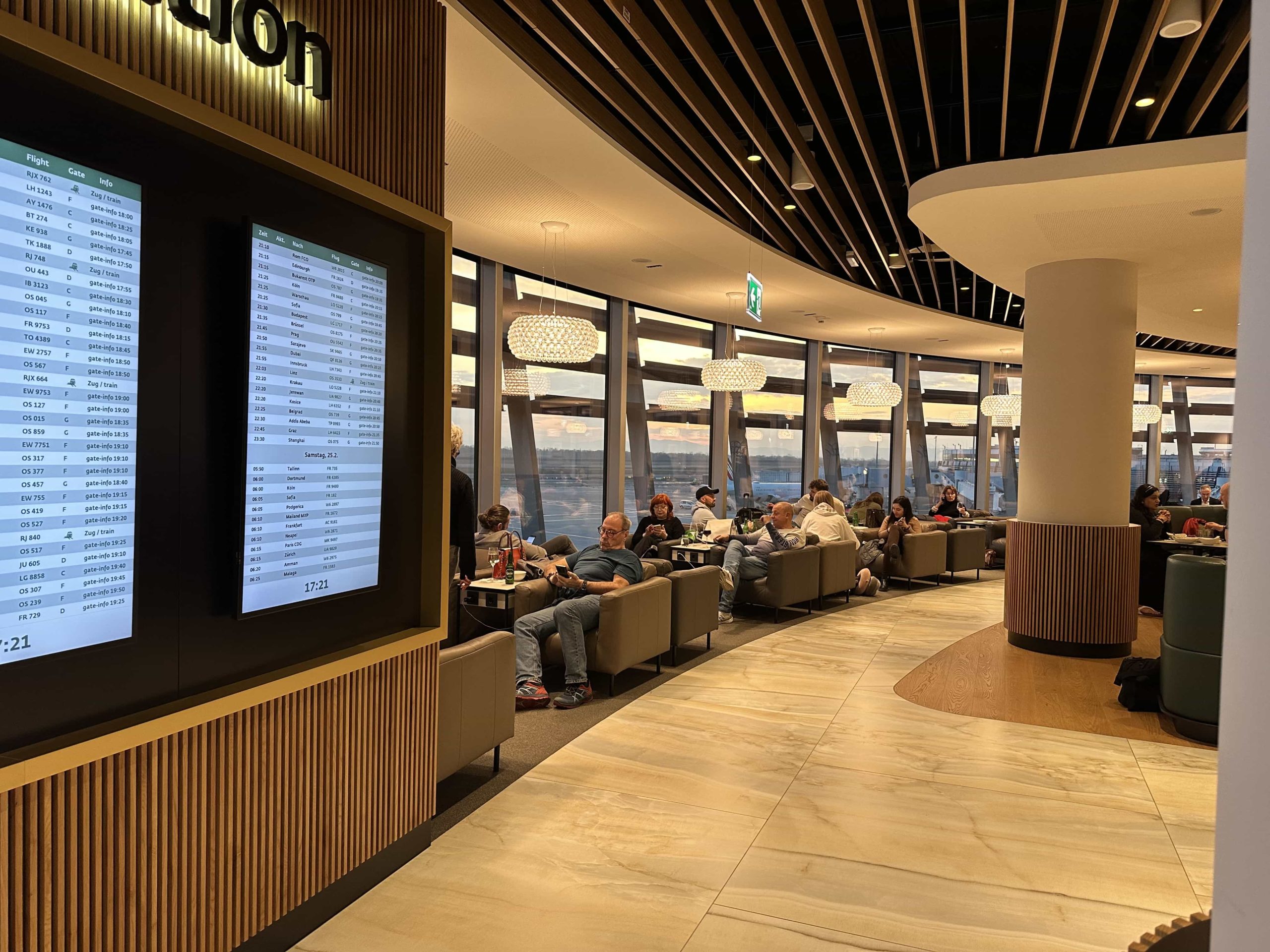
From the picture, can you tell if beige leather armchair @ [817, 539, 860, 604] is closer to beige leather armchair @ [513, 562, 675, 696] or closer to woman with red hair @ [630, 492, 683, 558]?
woman with red hair @ [630, 492, 683, 558]

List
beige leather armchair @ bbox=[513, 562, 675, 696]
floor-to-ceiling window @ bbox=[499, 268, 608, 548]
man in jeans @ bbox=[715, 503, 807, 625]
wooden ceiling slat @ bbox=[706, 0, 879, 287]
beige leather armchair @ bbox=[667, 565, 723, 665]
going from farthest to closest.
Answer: floor-to-ceiling window @ bbox=[499, 268, 608, 548], man in jeans @ bbox=[715, 503, 807, 625], beige leather armchair @ bbox=[667, 565, 723, 665], beige leather armchair @ bbox=[513, 562, 675, 696], wooden ceiling slat @ bbox=[706, 0, 879, 287]

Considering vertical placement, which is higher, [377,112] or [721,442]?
[377,112]

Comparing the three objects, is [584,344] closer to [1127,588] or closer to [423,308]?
[423,308]

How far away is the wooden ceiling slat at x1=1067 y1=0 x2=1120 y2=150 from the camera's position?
165 inches

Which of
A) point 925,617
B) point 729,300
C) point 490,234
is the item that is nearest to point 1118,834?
point 925,617

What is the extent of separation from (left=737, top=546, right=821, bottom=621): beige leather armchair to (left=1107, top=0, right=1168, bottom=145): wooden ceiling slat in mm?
4631

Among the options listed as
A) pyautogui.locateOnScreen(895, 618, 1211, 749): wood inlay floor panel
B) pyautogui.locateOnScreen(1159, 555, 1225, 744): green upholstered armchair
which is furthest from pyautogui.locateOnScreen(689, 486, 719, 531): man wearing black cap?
pyautogui.locateOnScreen(1159, 555, 1225, 744): green upholstered armchair

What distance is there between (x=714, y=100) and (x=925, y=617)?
5.72 metres

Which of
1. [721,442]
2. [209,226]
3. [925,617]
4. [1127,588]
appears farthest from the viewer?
[721,442]

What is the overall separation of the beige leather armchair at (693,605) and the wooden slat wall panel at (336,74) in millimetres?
3929

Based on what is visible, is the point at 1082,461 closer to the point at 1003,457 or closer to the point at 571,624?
the point at 571,624

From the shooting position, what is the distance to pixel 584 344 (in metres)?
7.83

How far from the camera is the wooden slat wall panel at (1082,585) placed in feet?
24.5

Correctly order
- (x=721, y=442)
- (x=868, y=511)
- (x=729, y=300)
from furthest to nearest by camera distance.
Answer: (x=721, y=442), (x=868, y=511), (x=729, y=300)
